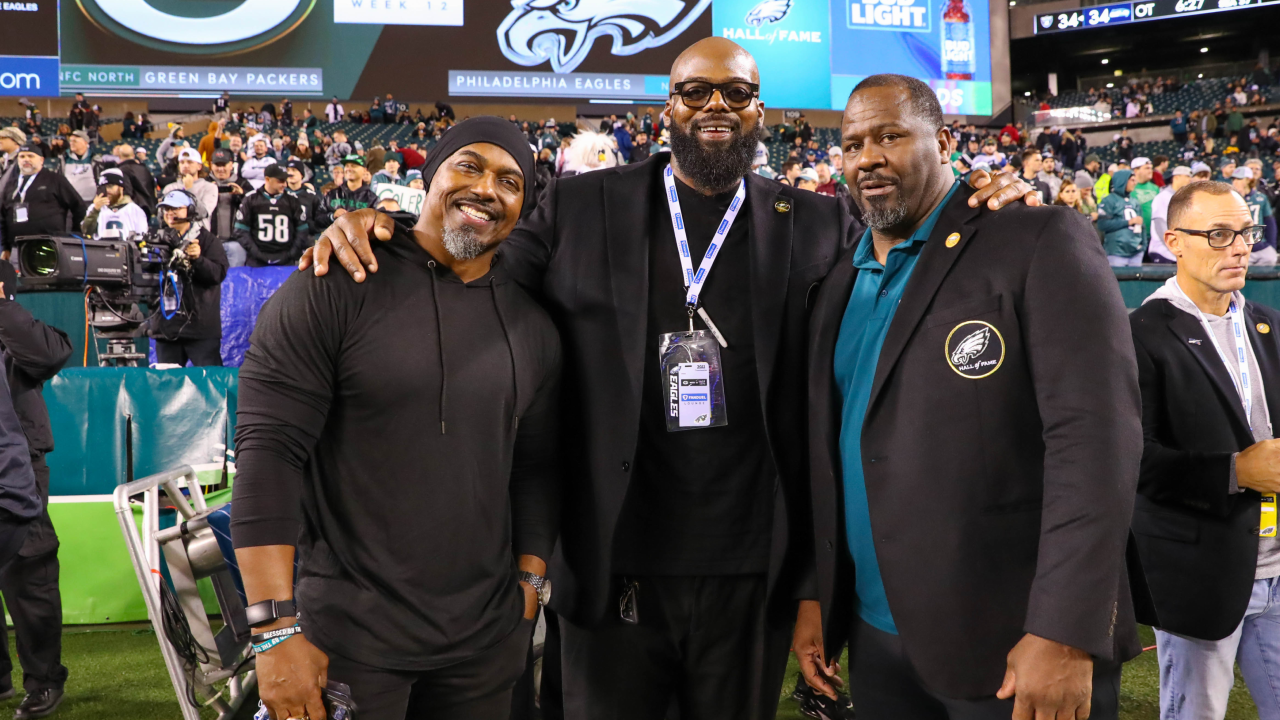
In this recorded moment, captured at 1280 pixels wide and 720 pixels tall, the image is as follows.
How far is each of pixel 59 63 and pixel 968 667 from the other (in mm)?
27927

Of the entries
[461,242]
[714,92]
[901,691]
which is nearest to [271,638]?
[461,242]

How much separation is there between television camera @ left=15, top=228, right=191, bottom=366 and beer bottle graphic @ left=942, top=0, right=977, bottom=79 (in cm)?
2465

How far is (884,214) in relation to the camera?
2.00 metres

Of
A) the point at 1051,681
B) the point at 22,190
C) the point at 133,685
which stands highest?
the point at 22,190

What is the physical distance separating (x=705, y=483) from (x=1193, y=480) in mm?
1476

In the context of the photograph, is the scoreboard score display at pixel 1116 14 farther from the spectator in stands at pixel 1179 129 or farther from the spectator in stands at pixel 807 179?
→ the spectator in stands at pixel 807 179

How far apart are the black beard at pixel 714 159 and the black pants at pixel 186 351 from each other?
637 centimetres

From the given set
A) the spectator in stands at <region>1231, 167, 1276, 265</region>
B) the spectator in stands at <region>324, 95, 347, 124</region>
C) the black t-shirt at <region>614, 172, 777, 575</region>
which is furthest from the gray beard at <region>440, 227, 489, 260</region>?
the spectator in stands at <region>324, 95, 347, 124</region>

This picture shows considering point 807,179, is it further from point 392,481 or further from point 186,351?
point 392,481

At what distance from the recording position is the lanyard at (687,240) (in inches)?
90.2

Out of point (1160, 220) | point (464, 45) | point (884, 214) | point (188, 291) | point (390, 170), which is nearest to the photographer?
point (884, 214)

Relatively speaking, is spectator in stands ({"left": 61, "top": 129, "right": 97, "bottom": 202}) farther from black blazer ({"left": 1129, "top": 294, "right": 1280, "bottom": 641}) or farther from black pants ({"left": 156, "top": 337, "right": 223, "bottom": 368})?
black blazer ({"left": 1129, "top": 294, "right": 1280, "bottom": 641})

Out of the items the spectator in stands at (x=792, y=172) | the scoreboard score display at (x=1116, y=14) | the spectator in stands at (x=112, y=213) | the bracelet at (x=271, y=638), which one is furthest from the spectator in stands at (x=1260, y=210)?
the scoreboard score display at (x=1116, y=14)

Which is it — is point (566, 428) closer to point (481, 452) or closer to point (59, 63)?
point (481, 452)
